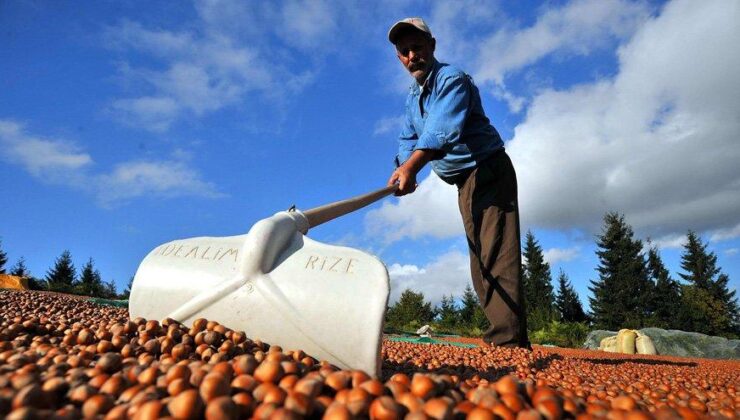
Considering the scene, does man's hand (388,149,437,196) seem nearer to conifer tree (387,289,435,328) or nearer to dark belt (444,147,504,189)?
dark belt (444,147,504,189)

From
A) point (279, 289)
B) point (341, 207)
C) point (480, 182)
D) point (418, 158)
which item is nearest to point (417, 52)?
point (418, 158)

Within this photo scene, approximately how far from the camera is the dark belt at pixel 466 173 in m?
3.66

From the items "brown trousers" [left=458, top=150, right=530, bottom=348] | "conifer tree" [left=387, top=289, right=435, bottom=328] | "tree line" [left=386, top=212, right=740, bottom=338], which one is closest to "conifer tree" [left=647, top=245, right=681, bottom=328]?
"tree line" [left=386, top=212, right=740, bottom=338]

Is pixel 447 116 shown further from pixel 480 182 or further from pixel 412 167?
pixel 480 182

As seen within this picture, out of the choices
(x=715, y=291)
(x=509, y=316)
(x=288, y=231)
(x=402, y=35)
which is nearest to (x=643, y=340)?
(x=509, y=316)

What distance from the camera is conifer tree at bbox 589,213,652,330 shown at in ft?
96.8

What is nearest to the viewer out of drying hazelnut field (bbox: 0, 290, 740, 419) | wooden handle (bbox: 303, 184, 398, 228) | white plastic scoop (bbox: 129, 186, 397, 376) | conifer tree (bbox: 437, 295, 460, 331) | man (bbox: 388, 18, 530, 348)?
drying hazelnut field (bbox: 0, 290, 740, 419)

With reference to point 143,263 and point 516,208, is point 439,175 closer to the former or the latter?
point 516,208

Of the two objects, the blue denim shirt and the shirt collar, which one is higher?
the shirt collar

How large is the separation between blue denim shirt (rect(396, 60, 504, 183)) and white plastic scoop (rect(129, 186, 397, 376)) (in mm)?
1398

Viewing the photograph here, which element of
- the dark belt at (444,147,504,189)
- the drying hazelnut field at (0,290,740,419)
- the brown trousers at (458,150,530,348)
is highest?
the dark belt at (444,147,504,189)

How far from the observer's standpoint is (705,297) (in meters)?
31.6

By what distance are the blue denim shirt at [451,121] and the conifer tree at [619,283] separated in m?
29.8

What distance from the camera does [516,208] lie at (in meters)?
3.68
